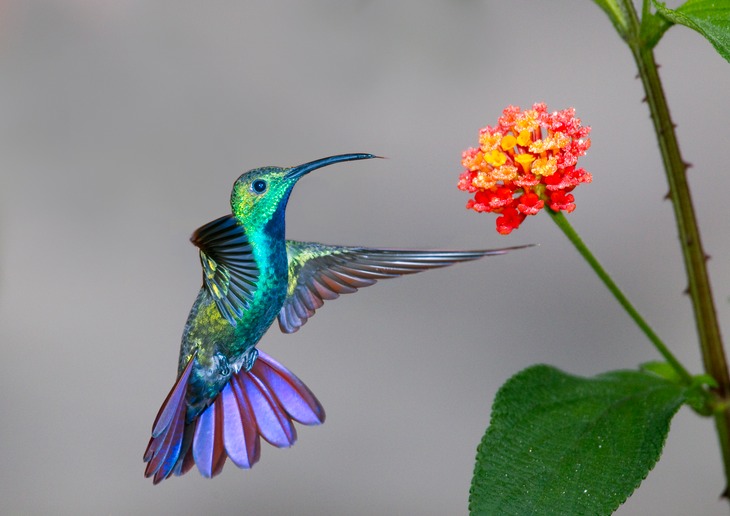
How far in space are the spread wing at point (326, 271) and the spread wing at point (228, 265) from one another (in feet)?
0.16

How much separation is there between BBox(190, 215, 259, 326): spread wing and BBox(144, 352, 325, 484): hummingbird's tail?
1.2 inches

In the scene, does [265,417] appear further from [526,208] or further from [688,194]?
[688,194]

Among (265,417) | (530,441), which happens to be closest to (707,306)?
(530,441)

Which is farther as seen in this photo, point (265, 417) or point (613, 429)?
point (613, 429)

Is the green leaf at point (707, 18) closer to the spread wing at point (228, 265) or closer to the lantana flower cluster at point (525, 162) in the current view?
the lantana flower cluster at point (525, 162)

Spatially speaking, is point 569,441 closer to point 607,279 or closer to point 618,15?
point 607,279

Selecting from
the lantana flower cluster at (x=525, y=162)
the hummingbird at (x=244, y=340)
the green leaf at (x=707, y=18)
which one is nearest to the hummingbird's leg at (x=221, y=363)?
the hummingbird at (x=244, y=340)

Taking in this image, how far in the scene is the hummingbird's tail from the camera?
1.15ft

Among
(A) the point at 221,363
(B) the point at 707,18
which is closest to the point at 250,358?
(A) the point at 221,363

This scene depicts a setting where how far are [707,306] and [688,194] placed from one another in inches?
3.0

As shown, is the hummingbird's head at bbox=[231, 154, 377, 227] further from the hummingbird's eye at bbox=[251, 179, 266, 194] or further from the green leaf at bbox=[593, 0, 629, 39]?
the green leaf at bbox=[593, 0, 629, 39]

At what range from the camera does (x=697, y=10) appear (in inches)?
20.9

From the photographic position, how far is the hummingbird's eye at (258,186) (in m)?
0.36

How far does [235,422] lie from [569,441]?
0.26 m
